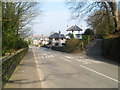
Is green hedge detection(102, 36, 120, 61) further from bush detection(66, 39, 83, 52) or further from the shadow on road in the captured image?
bush detection(66, 39, 83, 52)

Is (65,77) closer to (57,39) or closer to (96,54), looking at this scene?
(96,54)

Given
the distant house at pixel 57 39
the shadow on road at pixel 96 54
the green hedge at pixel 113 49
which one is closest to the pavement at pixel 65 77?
the green hedge at pixel 113 49

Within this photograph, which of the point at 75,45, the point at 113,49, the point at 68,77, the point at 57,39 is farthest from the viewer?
the point at 57,39

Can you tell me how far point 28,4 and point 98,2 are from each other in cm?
1186

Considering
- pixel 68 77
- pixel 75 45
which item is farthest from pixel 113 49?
pixel 75 45

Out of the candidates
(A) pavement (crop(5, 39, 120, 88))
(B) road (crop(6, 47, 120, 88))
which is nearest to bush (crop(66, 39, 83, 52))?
(A) pavement (crop(5, 39, 120, 88))

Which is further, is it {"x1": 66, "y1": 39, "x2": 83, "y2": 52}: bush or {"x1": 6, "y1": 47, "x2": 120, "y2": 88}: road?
{"x1": 66, "y1": 39, "x2": 83, "y2": 52}: bush

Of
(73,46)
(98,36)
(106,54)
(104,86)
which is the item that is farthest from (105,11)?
(98,36)

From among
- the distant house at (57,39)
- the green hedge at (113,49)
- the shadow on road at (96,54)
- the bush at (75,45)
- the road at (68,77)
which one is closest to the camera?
the road at (68,77)

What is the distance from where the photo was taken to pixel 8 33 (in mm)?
13617

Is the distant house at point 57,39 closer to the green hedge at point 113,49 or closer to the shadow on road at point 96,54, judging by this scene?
the shadow on road at point 96,54

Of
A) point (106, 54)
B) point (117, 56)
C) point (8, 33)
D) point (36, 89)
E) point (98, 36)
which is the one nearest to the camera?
point (36, 89)

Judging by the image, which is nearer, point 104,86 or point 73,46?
point 104,86

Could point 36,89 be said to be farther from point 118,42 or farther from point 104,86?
point 118,42
